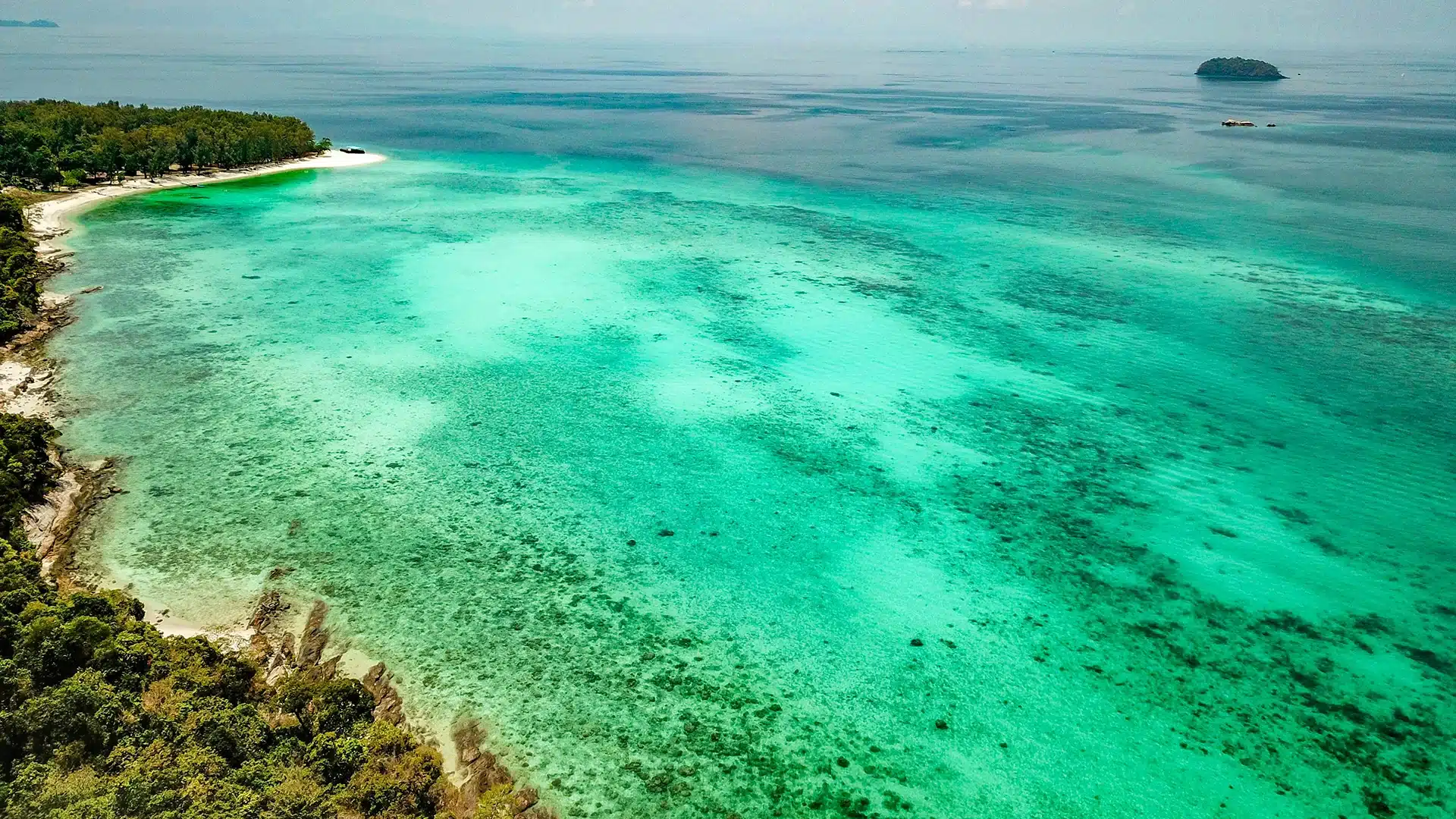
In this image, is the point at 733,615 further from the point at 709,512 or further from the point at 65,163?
the point at 65,163

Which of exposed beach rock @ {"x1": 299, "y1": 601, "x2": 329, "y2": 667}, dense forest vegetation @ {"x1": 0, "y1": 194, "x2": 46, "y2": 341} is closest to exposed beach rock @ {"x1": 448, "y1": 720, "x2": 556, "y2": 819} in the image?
exposed beach rock @ {"x1": 299, "y1": 601, "x2": 329, "y2": 667}

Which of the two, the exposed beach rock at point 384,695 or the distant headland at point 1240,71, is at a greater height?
the distant headland at point 1240,71

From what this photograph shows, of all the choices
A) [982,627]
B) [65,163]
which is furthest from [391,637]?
[65,163]

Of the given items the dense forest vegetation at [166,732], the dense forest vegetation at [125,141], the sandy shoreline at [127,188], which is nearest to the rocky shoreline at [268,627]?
the dense forest vegetation at [166,732]

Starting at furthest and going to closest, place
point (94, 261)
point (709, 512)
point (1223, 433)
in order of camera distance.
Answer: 1. point (94, 261)
2. point (1223, 433)
3. point (709, 512)

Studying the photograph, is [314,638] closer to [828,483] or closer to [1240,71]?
[828,483]

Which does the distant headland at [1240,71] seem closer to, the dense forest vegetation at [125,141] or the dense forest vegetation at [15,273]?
the dense forest vegetation at [125,141]

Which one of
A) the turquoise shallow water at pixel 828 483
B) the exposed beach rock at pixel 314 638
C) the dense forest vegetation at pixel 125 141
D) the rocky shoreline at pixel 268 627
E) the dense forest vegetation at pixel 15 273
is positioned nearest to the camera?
the rocky shoreline at pixel 268 627
